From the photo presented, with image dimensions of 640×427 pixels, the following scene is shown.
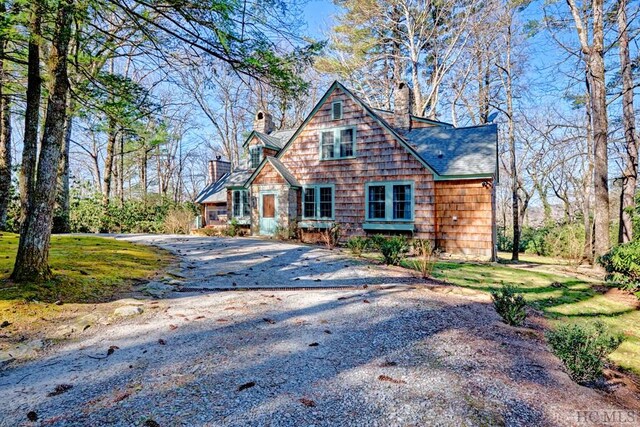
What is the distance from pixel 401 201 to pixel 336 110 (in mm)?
5050

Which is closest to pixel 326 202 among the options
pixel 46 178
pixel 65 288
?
pixel 65 288

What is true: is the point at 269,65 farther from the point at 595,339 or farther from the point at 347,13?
the point at 347,13

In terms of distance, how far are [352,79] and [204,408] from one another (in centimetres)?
2319

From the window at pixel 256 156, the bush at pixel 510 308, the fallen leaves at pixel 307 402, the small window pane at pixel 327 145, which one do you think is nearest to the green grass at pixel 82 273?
the fallen leaves at pixel 307 402

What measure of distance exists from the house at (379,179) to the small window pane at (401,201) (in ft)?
0.13

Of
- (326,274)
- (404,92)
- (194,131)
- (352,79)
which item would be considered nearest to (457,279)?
(326,274)

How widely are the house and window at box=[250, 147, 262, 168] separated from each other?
5.54ft

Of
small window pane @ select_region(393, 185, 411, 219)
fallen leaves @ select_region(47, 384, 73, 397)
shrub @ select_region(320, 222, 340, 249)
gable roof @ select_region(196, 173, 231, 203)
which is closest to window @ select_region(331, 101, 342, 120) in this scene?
small window pane @ select_region(393, 185, 411, 219)

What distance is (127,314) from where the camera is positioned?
4.34m

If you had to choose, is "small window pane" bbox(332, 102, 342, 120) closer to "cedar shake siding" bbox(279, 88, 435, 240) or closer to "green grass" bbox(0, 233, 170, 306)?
"cedar shake siding" bbox(279, 88, 435, 240)

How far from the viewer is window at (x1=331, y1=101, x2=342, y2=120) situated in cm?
1436

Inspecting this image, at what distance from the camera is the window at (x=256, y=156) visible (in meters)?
17.9

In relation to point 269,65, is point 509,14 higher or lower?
higher

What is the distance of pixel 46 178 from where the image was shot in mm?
4547
